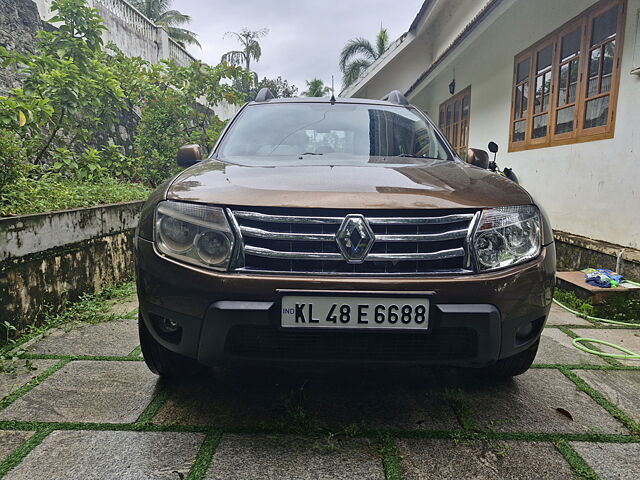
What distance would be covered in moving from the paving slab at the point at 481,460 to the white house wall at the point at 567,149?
2728 millimetres

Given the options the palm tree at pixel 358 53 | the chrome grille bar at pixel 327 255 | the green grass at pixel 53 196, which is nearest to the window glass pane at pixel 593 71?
the chrome grille bar at pixel 327 255

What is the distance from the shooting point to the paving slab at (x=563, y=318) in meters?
3.29

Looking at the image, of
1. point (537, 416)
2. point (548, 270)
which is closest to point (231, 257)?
point (548, 270)

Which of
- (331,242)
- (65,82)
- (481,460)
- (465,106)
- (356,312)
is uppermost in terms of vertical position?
(465,106)

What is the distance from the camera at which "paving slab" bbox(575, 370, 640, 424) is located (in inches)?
80.5

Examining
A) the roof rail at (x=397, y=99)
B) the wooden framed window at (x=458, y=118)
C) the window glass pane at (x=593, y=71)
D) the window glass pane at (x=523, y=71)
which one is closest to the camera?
the roof rail at (x=397, y=99)

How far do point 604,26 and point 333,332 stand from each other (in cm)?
425

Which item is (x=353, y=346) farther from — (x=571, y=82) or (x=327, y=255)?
(x=571, y=82)

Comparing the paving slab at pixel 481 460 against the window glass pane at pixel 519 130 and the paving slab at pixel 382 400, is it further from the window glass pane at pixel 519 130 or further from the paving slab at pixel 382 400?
the window glass pane at pixel 519 130

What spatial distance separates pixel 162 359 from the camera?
6.66ft

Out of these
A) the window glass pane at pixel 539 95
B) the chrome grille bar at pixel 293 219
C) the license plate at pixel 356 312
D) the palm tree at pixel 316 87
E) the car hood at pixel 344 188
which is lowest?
the license plate at pixel 356 312

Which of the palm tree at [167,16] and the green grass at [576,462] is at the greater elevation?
the palm tree at [167,16]

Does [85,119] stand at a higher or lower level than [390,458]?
higher

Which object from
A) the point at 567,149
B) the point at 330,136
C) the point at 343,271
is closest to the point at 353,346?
the point at 343,271
